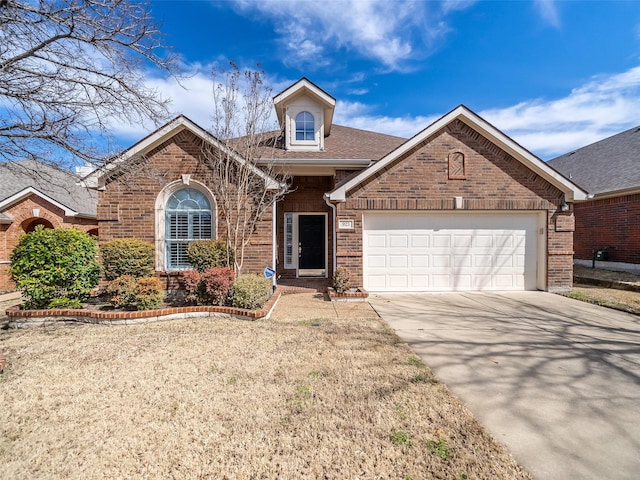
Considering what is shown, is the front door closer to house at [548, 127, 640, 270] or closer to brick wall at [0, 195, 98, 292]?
brick wall at [0, 195, 98, 292]

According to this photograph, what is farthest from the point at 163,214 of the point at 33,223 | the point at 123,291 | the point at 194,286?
the point at 33,223

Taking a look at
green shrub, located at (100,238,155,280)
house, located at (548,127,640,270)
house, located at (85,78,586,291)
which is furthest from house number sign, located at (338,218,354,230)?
house, located at (548,127,640,270)

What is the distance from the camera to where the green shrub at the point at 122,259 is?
7328mm

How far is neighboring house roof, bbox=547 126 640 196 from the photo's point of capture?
39.8 ft

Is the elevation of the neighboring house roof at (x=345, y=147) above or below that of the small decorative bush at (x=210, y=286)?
above

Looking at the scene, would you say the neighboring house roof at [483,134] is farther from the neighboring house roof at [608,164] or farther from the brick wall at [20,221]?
the brick wall at [20,221]

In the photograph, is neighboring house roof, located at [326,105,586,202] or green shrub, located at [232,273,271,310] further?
neighboring house roof, located at [326,105,586,202]

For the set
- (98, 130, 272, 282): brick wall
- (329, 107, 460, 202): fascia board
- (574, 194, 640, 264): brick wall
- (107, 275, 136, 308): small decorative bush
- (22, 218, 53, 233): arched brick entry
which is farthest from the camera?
(22, 218, 53, 233): arched brick entry

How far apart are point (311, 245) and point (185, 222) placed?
16.2 feet

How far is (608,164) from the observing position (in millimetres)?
14258

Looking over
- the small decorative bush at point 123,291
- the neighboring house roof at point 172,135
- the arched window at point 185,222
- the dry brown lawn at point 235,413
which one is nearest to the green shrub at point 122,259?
the small decorative bush at point 123,291

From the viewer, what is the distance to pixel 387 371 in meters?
3.98

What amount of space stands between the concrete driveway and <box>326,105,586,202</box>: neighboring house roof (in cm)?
346

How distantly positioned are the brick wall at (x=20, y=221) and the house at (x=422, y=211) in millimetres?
5601
